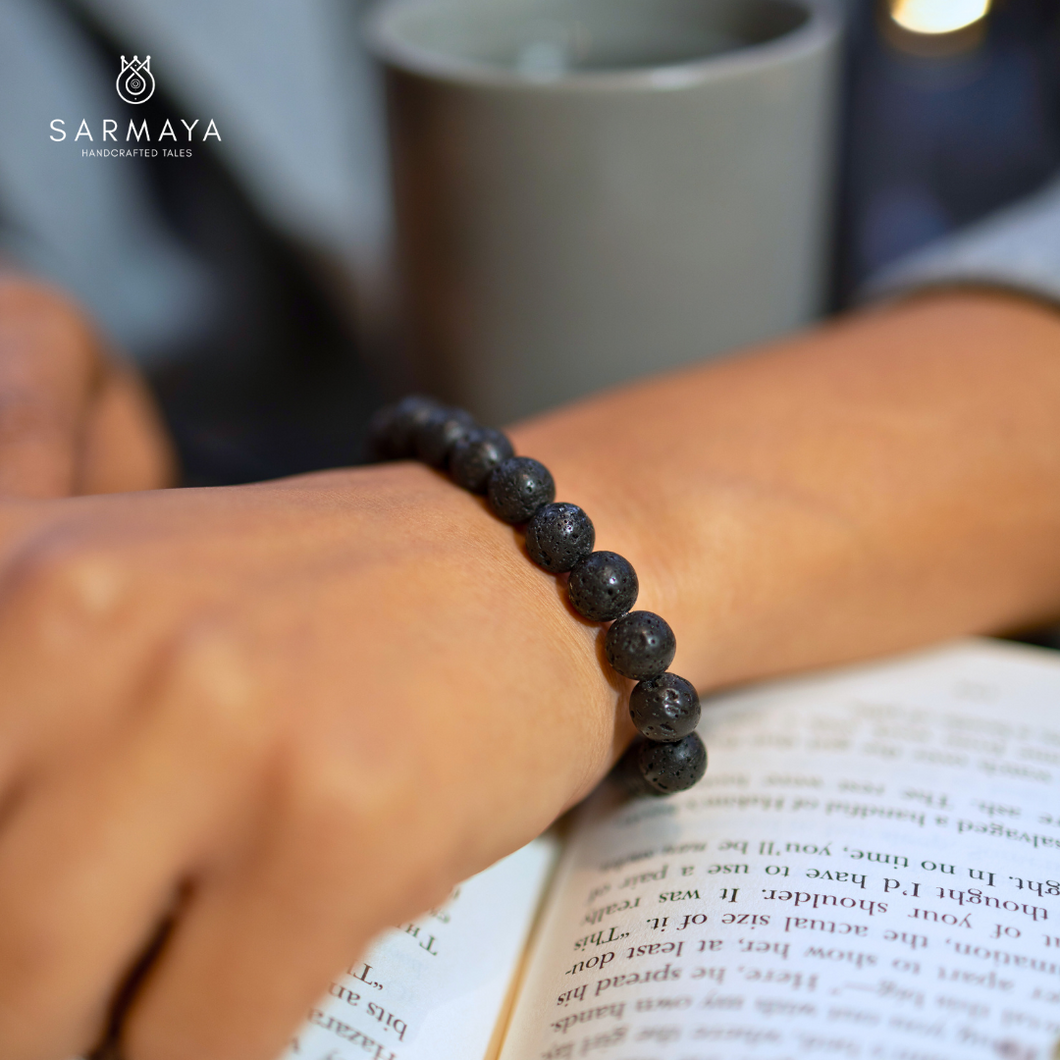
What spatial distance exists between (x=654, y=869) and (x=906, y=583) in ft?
0.79

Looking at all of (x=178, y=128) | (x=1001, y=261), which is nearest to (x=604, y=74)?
(x=1001, y=261)

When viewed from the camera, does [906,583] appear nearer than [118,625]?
No

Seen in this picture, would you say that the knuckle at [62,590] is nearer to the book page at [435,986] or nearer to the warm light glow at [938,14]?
the book page at [435,986]

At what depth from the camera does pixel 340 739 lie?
0.33 m

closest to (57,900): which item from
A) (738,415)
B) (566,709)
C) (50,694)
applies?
(50,694)

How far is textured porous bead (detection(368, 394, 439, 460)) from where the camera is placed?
0.55 m

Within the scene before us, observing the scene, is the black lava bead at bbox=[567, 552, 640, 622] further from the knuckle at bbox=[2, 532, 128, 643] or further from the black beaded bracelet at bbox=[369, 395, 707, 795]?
the knuckle at bbox=[2, 532, 128, 643]

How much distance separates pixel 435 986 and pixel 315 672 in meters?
0.17

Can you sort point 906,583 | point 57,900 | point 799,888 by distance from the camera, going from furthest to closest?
point 906,583, point 799,888, point 57,900

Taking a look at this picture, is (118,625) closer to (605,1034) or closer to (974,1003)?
(605,1034)

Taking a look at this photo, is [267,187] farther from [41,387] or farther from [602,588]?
[602,588]

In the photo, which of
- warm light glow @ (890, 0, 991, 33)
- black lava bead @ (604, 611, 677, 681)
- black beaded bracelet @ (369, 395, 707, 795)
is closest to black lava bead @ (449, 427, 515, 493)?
black beaded bracelet @ (369, 395, 707, 795)

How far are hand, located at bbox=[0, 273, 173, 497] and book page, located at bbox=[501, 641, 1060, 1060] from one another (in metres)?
0.33

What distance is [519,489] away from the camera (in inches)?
18.5
